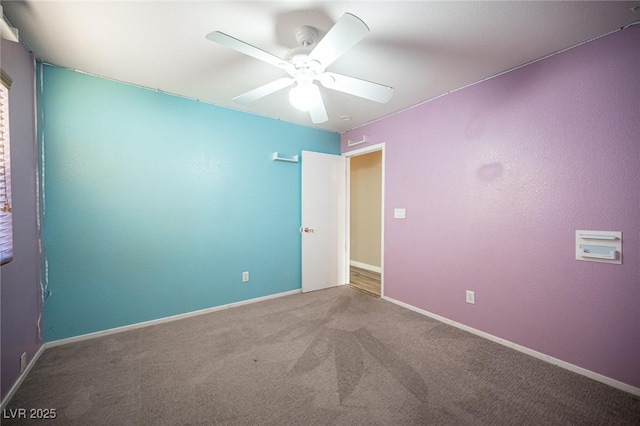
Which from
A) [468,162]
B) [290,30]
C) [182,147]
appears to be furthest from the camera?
[182,147]

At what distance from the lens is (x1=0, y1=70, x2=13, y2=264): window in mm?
1479

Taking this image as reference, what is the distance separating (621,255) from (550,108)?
1.17m

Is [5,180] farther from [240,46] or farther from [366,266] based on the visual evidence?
[366,266]

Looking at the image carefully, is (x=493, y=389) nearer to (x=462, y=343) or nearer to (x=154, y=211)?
(x=462, y=343)

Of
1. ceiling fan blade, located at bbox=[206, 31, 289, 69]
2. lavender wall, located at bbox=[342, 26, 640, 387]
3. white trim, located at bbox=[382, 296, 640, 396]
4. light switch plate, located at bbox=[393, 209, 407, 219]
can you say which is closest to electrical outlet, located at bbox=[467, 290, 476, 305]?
lavender wall, located at bbox=[342, 26, 640, 387]

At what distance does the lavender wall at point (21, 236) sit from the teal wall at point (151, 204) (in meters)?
0.17

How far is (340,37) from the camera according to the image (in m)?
1.24

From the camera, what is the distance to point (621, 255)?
1.65 m

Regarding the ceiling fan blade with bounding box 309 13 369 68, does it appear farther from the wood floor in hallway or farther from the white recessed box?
the wood floor in hallway

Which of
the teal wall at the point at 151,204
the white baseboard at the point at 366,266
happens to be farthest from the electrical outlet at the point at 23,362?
the white baseboard at the point at 366,266

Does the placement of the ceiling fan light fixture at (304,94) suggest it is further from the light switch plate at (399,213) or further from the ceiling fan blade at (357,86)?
the light switch plate at (399,213)

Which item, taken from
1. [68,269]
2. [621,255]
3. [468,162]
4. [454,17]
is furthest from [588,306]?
[68,269]

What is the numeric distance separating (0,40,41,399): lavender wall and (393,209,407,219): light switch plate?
335 cm

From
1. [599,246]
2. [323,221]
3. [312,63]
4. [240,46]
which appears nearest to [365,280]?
[323,221]
